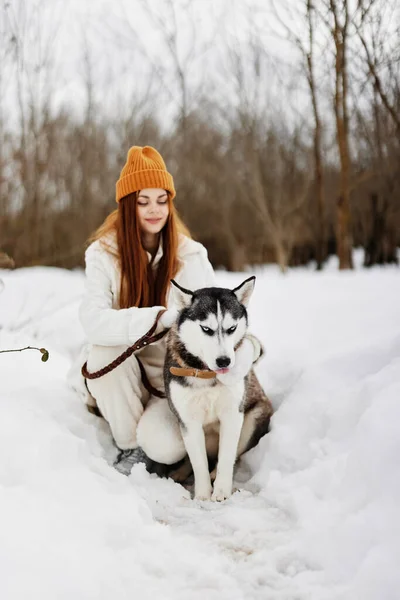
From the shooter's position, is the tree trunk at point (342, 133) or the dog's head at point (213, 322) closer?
the dog's head at point (213, 322)

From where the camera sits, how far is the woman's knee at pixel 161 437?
2613mm

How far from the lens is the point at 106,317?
251cm

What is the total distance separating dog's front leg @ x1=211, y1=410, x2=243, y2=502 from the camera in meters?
2.44

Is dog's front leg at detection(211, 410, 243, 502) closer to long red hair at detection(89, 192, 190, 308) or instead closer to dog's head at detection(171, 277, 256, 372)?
dog's head at detection(171, 277, 256, 372)

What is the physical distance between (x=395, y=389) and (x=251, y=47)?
10.7 meters

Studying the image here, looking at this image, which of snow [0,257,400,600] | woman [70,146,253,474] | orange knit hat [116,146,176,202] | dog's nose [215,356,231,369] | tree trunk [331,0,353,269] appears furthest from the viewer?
tree trunk [331,0,353,269]

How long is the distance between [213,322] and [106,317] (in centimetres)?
62

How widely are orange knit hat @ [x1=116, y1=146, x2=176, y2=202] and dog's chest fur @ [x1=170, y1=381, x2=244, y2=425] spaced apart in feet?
3.72

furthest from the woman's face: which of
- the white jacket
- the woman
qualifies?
the white jacket

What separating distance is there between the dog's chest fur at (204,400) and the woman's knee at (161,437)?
0.19 m

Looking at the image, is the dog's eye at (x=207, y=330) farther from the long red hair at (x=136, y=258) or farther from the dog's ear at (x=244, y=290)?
the long red hair at (x=136, y=258)

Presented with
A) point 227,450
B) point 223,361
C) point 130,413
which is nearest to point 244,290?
point 223,361

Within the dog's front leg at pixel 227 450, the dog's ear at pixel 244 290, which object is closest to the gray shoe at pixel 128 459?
the dog's front leg at pixel 227 450

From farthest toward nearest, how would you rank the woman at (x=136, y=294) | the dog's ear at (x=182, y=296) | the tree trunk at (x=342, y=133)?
the tree trunk at (x=342, y=133), the woman at (x=136, y=294), the dog's ear at (x=182, y=296)
